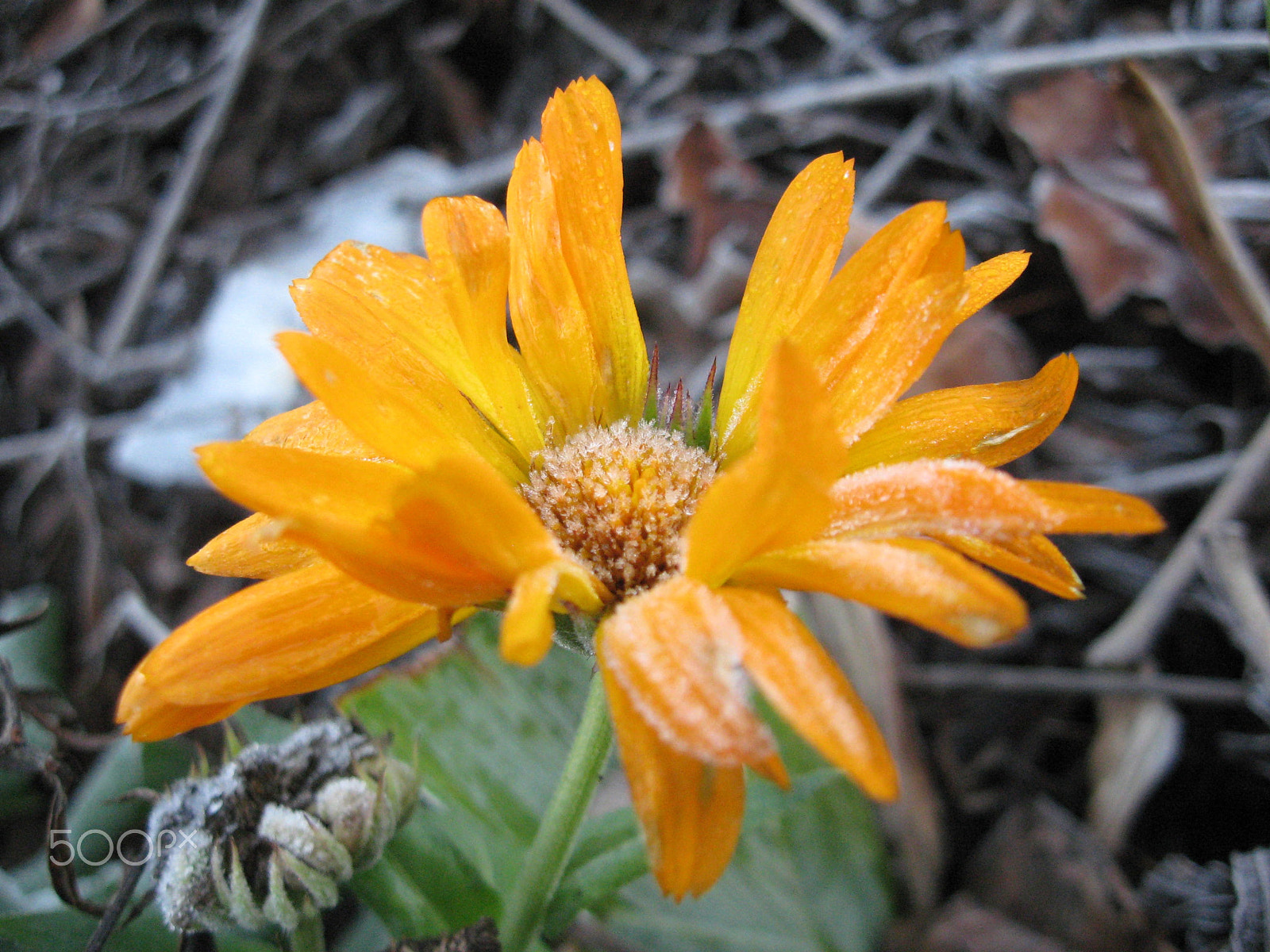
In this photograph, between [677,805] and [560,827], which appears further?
[560,827]

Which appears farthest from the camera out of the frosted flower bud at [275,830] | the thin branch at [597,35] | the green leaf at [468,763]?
the thin branch at [597,35]

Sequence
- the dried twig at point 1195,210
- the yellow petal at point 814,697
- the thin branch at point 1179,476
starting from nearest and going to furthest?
the yellow petal at point 814,697 < the dried twig at point 1195,210 < the thin branch at point 1179,476

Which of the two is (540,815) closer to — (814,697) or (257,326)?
(814,697)

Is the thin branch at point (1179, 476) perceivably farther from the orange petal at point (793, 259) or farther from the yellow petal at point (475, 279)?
the yellow petal at point (475, 279)

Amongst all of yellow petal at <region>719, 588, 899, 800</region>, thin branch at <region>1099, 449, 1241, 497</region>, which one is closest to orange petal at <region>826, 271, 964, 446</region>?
yellow petal at <region>719, 588, 899, 800</region>

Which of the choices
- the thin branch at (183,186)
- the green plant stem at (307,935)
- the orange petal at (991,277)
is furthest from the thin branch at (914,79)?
the green plant stem at (307,935)

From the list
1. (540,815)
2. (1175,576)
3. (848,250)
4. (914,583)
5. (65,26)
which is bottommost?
(1175,576)

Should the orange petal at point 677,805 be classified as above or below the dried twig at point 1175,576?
above

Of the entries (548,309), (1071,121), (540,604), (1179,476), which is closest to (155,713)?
(540,604)
